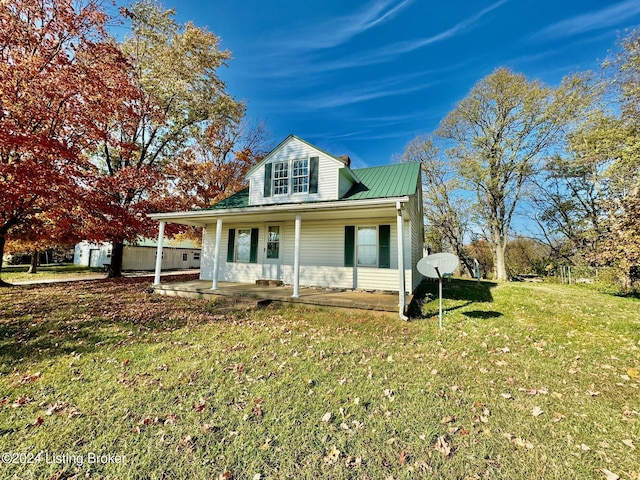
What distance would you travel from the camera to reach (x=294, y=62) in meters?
12.9

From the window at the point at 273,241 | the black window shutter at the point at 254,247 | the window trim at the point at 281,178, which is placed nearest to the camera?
the window trim at the point at 281,178

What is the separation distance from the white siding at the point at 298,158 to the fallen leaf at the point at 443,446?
326 inches

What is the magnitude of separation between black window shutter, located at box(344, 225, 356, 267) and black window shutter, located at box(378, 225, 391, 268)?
0.96 meters

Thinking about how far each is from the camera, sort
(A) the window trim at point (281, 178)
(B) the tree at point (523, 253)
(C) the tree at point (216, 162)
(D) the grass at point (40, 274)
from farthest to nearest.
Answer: (B) the tree at point (523, 253), (C) the tree at point (216, 162), (D) the grass at point (40, 274), (A) the window trim at point (281, 178)

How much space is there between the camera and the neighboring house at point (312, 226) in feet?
30.8

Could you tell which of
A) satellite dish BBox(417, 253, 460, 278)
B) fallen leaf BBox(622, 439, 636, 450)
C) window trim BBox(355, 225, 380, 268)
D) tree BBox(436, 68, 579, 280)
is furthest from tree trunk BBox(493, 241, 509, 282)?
fallen leaf BBox(622, 439, 636, 450)

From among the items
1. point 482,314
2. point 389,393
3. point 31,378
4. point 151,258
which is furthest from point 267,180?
point 151,258

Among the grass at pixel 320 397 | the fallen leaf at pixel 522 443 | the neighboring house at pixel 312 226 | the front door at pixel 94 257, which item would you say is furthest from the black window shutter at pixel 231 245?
the front door at pixel 94 257

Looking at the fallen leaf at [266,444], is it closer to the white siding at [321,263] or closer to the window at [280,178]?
the white siding at [321,263]

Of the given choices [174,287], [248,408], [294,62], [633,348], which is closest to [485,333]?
[633,348]

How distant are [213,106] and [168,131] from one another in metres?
3.08

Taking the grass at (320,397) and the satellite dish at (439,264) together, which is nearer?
the grass at (320,397)

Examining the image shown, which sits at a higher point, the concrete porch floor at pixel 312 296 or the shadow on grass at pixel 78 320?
the concrete porch floor at pixel 312 296

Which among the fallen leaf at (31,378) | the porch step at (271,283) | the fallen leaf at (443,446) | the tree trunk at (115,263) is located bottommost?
the fallen leaf at (443,446)
